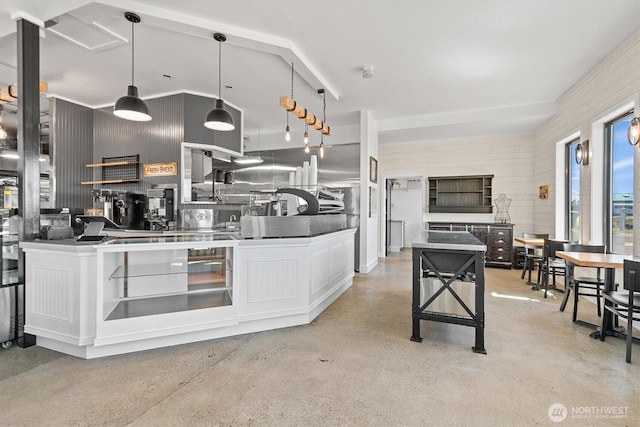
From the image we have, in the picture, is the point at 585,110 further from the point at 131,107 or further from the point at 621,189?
the point at 131,107

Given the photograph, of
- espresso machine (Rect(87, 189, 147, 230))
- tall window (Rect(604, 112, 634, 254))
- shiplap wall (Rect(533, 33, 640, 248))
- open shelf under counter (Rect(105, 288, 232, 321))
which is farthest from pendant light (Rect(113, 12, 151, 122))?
tall window (Rect(604, 112, 634, 254))

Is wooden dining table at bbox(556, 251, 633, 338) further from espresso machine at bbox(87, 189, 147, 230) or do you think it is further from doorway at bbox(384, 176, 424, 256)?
doorway at bbox(384, 176, 424, 256)

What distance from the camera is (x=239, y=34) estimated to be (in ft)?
11.1

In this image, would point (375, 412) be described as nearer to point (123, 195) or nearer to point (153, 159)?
point (123, 195)

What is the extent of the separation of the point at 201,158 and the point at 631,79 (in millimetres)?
6571

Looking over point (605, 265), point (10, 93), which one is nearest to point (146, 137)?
point (10, 93)

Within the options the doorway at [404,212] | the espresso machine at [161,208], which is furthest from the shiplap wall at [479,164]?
the espresso machine at [161,208]

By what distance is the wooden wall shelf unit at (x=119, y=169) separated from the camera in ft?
18.2

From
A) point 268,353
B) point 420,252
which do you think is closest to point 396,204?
point 420,252

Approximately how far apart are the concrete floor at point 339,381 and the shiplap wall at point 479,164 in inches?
180

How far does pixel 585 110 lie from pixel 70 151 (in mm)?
8910

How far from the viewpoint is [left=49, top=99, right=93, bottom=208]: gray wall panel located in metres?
5.50

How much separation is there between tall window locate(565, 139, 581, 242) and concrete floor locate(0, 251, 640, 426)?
3.06m

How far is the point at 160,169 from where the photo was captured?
533 centimetres
